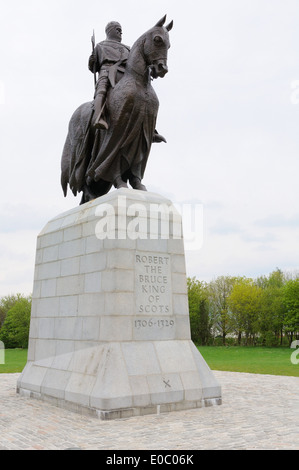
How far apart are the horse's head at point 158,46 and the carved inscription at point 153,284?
12.6 feet

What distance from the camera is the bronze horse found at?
8.92 m

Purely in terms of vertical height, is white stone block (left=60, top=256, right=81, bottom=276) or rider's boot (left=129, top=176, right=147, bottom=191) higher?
rider's boot (left=129, top=176, right=147, bottom=191)

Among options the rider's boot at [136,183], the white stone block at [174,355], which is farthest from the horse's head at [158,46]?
the white stone block at [174,355]

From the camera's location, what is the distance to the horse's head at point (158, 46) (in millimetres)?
8664

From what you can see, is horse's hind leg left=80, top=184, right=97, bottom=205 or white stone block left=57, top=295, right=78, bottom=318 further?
horse's hind leg left=80, top=184, right=97, bottom=205

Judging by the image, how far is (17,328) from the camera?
1935 inches

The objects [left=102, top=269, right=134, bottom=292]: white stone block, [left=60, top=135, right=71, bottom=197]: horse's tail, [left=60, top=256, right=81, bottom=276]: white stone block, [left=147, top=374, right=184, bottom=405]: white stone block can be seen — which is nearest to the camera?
[left=147, top=374, right=184, bottom=405]: white stone block

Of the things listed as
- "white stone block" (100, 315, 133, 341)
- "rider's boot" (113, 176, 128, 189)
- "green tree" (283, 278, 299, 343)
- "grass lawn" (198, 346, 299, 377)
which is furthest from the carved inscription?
"green tree" (283, 278, 299, 343)

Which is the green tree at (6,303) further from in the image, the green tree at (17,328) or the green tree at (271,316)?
the green tree at (271,316)

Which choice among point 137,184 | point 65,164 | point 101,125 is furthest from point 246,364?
point 101,125

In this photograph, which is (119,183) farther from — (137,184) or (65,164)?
(65,164)

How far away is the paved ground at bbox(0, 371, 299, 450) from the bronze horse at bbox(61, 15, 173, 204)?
4908 millimetres

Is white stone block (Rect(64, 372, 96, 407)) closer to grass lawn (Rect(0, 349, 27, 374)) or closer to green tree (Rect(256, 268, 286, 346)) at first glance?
grass lawn (Rect(0, 349, 27, 374))

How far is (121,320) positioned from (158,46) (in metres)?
5.51
